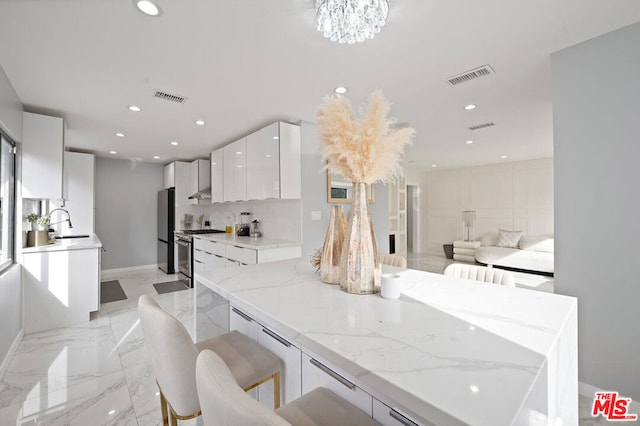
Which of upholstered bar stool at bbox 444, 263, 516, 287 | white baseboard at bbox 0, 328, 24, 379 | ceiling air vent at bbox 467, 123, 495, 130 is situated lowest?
white baseboard at bbox 0, 328, 24, 379

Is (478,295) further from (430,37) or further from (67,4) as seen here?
(67,4)

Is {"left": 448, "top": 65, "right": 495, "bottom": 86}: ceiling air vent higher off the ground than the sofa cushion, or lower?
higher

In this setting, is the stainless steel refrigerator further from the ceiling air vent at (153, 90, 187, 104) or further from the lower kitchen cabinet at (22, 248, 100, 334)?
the ceiling air vent at (153, 90, 187, 104)

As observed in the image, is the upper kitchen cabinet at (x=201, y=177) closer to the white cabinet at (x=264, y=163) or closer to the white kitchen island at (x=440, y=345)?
the white cabinet at (x=264, y=163)

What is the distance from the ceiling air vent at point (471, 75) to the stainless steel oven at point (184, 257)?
4.46m

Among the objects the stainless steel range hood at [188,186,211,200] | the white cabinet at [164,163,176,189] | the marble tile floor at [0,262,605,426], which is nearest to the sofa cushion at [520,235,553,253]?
the marble tile floor at [0,262,605,426]

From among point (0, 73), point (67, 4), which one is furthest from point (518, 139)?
point (0, 73)

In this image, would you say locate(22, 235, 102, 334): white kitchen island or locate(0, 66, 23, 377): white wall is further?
locate(22, 235, 102, 334): white kitchen island

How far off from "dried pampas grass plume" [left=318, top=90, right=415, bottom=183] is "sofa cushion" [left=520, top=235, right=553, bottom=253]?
251 inches

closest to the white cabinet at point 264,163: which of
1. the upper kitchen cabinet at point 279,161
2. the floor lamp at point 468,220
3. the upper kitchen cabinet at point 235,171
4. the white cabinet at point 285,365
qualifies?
the upper kitchen cabinet at point 279,161

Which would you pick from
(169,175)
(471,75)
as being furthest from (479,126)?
(169,175)

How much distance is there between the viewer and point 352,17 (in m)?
1.44

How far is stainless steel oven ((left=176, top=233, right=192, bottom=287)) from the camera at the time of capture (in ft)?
16.2

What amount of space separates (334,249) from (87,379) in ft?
7.22
